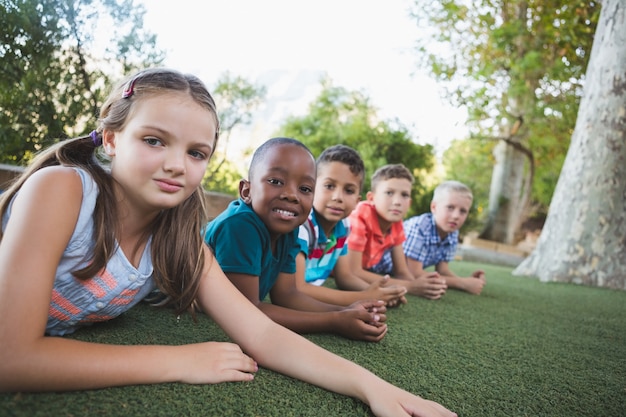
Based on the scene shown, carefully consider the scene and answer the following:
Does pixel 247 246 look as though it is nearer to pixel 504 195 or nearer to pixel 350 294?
pixel 350 294

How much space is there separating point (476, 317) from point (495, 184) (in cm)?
1160

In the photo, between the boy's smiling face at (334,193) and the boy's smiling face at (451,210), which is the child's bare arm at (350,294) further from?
the boy's smiling face at (451,210)

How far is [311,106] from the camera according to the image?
10.2 m

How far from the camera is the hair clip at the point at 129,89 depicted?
4.99ft

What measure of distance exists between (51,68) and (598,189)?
6.56 metres

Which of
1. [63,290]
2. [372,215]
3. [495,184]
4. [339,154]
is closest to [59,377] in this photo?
[63,290]

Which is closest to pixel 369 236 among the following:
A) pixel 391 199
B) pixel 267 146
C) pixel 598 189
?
pixel 391 199

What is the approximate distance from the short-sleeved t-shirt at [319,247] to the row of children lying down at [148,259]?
2.01ft

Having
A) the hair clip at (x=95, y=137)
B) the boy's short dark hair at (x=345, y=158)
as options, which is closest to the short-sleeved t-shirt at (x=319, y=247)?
the boy's short dark hair at (x=345, y=158)

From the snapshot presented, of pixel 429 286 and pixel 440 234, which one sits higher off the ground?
pixel 440 234

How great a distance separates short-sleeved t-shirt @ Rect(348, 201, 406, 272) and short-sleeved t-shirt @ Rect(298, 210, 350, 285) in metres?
0.27

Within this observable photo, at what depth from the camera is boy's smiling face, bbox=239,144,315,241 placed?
2.26m

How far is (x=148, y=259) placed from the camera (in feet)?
5.49

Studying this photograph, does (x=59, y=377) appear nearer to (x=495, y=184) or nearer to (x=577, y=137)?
(x=577, y=137)
